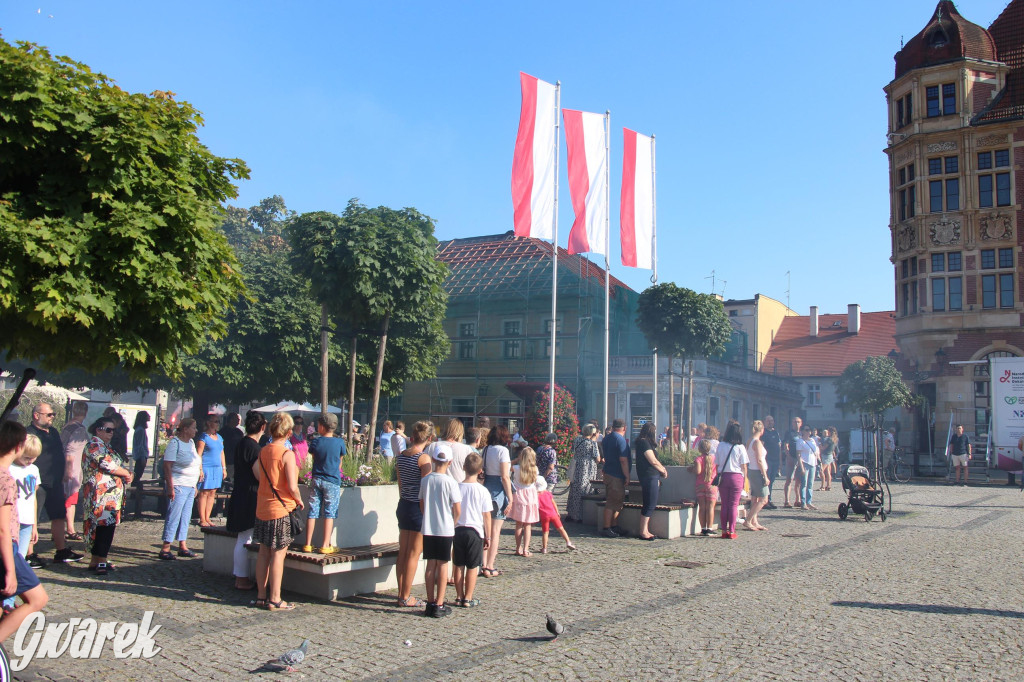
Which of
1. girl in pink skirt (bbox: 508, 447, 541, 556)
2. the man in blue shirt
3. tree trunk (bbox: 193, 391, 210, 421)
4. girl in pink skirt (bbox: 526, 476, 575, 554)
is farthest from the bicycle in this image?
tree trunk (bbox: 193, 391, 210, 421)

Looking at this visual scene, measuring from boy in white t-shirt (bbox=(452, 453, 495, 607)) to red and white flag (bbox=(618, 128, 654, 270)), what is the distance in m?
17.6

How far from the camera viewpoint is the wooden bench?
305 inches

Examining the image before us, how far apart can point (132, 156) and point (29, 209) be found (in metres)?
0.86

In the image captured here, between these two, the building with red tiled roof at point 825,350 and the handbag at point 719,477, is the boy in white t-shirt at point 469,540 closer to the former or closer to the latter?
the handbag at point 719,477

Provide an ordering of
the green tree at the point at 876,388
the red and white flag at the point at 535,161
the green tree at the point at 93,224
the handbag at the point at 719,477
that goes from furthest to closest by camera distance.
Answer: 1. the green tree at the point at 876,388
2. the red and white flag at the point at 535,161
3. the handbag at the point at 719,477
4. the green tree at the point at 93,224

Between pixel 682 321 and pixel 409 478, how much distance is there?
18.4 meters

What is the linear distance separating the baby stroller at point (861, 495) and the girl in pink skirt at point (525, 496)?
731 centimetres

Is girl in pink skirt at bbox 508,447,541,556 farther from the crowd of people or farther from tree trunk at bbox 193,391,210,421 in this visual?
tree trunk at bbox 193,391,210,421

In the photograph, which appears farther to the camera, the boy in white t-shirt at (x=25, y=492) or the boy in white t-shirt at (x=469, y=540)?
the boy in white t-shirt at (x=25, y=492)

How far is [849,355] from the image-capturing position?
55750 mm

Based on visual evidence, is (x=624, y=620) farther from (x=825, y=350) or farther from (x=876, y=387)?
(x=825, y=350)

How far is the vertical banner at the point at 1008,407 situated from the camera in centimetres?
2450

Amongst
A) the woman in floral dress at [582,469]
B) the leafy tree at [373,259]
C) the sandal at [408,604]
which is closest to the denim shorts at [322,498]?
the sandal at [408,604]

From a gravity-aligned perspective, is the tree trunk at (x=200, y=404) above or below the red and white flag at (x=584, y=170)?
below
